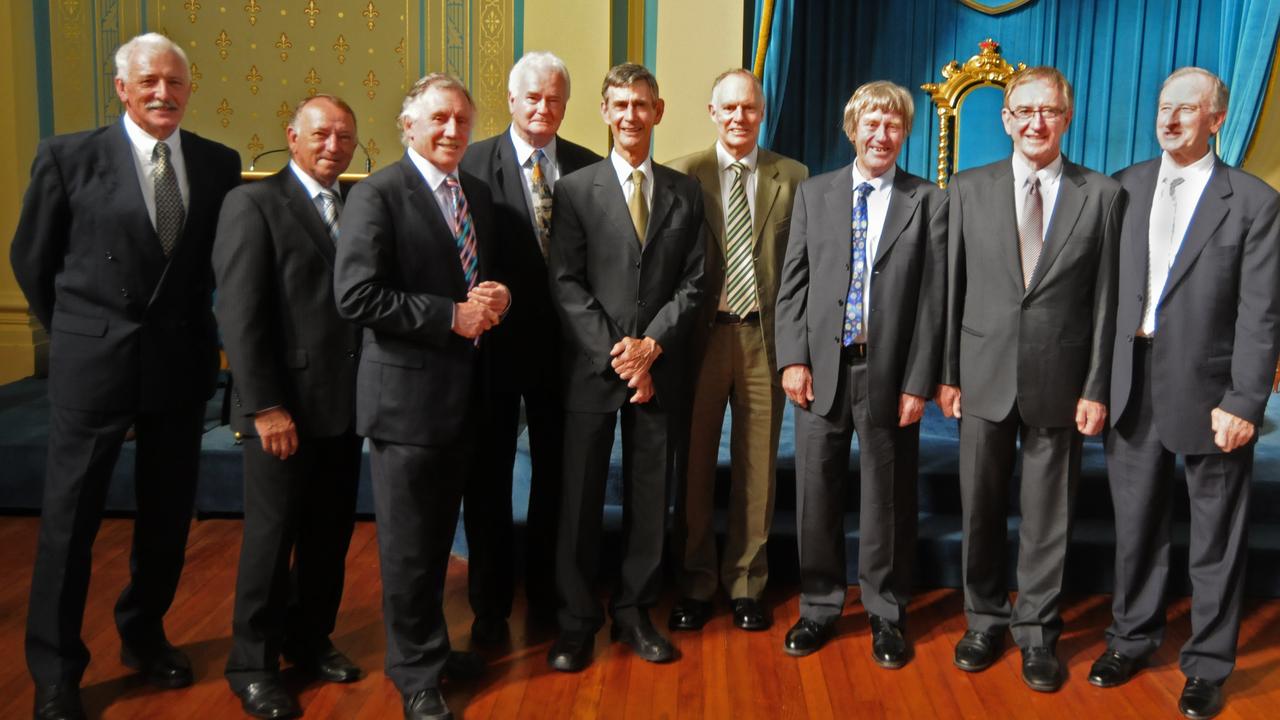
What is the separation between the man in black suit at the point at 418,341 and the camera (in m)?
2.30

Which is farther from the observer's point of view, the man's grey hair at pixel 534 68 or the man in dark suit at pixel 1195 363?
the man's grey hair at pixel 534 68

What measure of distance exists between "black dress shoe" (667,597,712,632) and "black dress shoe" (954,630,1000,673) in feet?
2.24

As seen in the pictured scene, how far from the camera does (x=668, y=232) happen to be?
8.83 feet

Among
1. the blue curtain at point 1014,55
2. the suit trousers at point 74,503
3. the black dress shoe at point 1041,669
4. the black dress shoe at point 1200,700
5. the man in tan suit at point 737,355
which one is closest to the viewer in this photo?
the suit trousers at point 74,503

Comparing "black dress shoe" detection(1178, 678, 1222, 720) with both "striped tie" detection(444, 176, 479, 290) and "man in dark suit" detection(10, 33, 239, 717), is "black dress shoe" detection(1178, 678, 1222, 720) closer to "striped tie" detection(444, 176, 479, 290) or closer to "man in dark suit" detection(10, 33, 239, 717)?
"striped tie" detection(444, 176, 479, 290)

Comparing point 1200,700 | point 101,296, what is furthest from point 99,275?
point 1200,700

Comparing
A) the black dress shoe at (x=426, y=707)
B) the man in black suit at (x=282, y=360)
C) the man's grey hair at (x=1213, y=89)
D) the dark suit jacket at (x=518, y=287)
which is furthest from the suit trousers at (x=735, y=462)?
the man's grey hair at (x=1213, y=89)

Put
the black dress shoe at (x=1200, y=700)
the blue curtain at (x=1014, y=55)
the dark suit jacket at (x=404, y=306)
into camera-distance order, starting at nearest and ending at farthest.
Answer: the dark suit jacket at (x=404, y=306)
the black dress shoe at (x=1200, y=700)
the blue curtain at (x=1014, y=55)

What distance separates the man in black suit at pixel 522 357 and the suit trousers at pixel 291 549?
36 centimetres

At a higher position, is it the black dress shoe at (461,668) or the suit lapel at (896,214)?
the suit lapel at (896,214)

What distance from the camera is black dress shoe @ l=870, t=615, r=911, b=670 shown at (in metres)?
2.75

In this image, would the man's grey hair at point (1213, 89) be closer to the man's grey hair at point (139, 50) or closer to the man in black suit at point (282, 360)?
the man in black suit at point (282, 360)

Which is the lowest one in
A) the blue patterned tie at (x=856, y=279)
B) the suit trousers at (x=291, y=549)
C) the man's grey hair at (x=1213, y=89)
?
the suit trousers at (x=291, y=549)

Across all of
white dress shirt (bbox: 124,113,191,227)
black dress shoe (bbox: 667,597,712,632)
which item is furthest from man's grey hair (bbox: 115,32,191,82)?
black dress shoe (bbox: 667,597,712,632)
